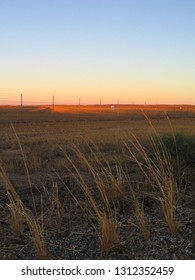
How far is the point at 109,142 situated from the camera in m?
13.5

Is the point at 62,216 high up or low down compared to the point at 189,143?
down

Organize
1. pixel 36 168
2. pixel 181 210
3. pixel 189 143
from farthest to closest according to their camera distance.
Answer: pixel 36 168
pixel 189 143
pixel 181 210

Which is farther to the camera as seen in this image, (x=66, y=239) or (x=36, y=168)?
(x=36, y=168)

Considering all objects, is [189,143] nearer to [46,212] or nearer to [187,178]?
[187,178]

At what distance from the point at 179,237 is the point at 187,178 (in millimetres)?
2299

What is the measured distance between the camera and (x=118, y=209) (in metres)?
4.77

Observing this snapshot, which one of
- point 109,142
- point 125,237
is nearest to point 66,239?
point 125,237

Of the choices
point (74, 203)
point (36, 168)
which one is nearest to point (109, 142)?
point (36, 168)

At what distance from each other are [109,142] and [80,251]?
32.0 ft

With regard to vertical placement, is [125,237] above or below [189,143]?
below

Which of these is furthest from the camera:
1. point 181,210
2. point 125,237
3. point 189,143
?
point 189,143

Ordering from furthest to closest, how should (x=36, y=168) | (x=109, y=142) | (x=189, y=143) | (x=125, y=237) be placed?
(x=109, y=142) < (x=36, y=168) < (x=189, y=143) < (x=125, y=237)

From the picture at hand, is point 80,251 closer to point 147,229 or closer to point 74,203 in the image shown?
point 147,229

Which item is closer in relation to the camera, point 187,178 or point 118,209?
point 118,209
